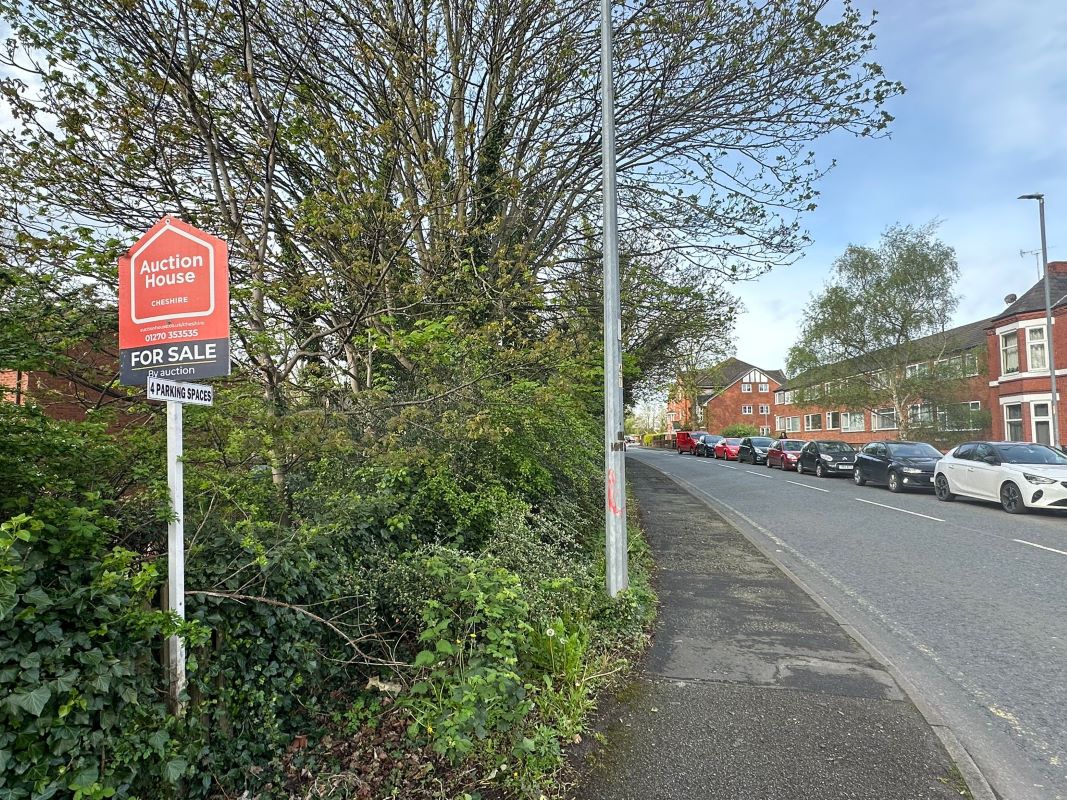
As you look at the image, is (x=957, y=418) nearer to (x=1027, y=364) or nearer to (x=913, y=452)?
(x=1027, y=364)

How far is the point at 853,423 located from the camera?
43500 millimetres

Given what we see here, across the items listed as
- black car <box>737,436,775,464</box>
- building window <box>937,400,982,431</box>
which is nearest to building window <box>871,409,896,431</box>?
building window <box>937,400,982,431</box>

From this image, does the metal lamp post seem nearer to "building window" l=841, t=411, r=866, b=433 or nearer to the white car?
the white car

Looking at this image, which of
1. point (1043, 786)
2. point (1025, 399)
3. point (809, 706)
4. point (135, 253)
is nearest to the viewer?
point (135, 253)

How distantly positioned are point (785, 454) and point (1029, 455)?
43.2 feet

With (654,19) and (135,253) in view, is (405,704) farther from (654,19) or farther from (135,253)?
(654,19)

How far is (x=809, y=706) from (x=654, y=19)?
8181mm

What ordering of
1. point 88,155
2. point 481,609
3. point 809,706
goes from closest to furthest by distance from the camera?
point 481,609
point 809,706
point 88,155

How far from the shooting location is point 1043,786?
9.21 ft

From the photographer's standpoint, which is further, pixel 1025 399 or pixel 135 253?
pixel 1025 399

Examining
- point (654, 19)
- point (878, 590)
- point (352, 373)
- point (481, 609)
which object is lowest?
point (878, 590)

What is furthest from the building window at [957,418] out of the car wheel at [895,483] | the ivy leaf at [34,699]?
the ivy leaf at [34,699]

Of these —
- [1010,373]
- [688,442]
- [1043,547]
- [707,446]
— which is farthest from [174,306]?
[688,442]

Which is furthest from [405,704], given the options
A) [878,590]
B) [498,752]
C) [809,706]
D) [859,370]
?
[859,370]
